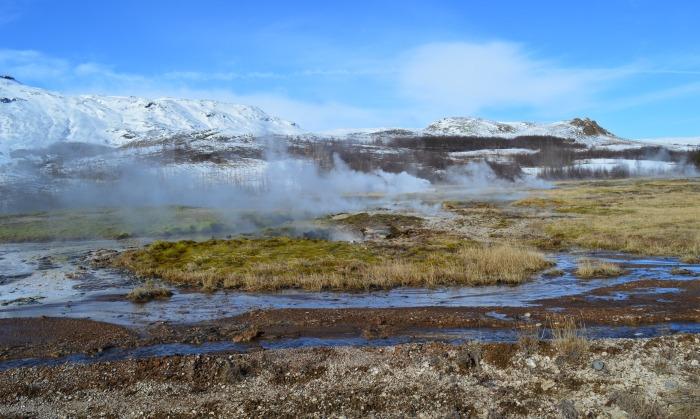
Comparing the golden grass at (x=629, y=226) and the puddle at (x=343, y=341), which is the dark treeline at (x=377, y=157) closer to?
the golden grass at (x=629, y=226)

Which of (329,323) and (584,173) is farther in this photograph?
(584,173)

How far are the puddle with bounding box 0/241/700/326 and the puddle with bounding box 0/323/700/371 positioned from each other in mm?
3292

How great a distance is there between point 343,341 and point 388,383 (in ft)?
12.5

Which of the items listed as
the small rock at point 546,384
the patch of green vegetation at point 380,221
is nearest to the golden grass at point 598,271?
the small rock at point 546,384

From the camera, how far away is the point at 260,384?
1155 cm

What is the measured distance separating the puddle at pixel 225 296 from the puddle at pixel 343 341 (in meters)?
3.29

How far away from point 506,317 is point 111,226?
143 ft

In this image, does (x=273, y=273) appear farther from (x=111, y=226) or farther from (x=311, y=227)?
(x=111, y=226)

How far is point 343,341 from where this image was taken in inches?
592

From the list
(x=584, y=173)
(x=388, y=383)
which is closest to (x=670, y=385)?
(x=388, y=383)

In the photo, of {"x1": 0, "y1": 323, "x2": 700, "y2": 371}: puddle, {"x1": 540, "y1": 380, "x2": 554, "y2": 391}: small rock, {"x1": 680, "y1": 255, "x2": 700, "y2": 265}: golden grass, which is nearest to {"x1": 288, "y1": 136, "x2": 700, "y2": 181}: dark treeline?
{"x1": 680, "y1": 255, "x2": 700, "y2": 265}: golden grass

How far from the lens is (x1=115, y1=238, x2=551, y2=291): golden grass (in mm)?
23469

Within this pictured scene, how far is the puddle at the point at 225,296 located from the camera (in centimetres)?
1916

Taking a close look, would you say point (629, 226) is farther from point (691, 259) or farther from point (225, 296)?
point (225, 296)
